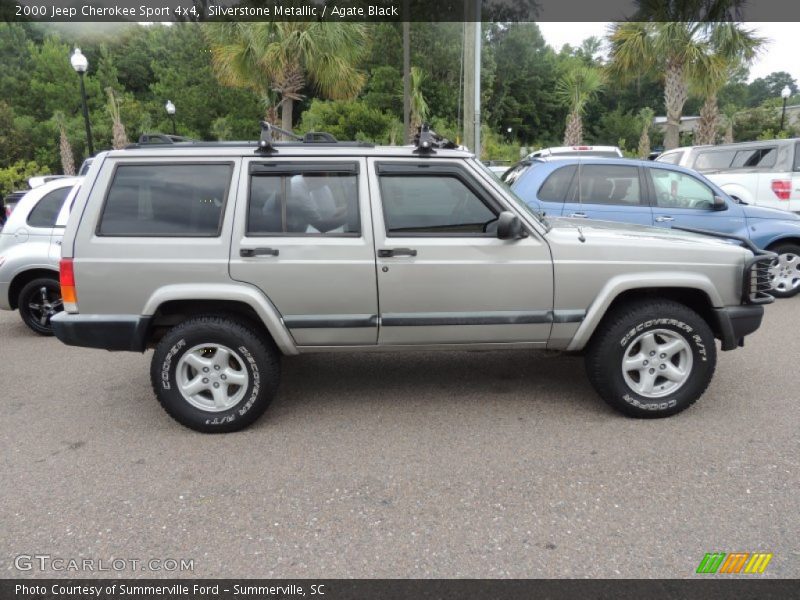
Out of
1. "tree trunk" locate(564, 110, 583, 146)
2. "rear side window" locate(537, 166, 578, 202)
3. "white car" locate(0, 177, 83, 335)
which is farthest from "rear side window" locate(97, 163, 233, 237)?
"tree trunk" locate(564, 110, 583, 146)

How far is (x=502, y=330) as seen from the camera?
152 inches

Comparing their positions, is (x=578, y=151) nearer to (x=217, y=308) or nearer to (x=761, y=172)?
(x=761, y=172)

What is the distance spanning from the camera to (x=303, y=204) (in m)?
3.79

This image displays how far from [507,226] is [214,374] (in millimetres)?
2108

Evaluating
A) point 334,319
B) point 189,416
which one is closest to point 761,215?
point 334,319

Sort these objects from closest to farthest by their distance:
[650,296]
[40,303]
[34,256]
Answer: [650,296] → [34,256] → [40,303]

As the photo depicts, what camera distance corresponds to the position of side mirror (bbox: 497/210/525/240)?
11.8 feet

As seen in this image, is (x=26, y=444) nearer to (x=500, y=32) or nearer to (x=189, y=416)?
(x=189, y=416)

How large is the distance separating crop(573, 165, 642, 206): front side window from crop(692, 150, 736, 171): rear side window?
409cm

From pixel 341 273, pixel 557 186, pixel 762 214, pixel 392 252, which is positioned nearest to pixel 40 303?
pixel 341 273

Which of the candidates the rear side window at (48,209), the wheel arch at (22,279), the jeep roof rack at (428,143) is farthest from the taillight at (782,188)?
the wheel arch at (22,279)

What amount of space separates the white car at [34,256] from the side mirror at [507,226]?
16.3 ft

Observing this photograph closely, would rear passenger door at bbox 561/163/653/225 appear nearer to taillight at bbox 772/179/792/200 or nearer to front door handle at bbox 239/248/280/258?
taillight at bbox 772/179/792/200

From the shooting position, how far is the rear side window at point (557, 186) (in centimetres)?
683
